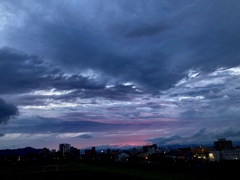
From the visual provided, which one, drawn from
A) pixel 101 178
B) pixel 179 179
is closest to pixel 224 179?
pixel 179 179

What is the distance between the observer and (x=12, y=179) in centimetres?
4856

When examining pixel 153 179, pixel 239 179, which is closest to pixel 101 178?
pixel 153 179

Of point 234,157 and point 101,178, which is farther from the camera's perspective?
point 234,157

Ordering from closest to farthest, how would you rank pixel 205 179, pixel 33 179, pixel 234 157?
1. pixel 205 179
2. pixel 33 179
3. pixel 234 157

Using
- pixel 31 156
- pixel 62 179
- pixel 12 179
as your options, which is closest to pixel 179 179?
pixel 62 179

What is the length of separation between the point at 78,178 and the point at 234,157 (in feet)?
356

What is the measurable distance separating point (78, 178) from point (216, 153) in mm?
106234

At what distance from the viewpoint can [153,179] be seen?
4703cm

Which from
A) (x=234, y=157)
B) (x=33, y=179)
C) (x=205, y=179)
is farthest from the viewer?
(x=234, y=157)

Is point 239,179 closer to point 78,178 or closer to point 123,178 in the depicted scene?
point 123,178

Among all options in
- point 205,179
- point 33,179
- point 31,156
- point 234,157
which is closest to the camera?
point 205,179

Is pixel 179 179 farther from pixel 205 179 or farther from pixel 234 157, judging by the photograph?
pixel 234 157

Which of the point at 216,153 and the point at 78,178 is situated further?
the point at 216,153

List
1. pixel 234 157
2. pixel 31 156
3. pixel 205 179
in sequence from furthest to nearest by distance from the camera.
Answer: pixel 31 156, pixel 234 157, pixel 205 179
